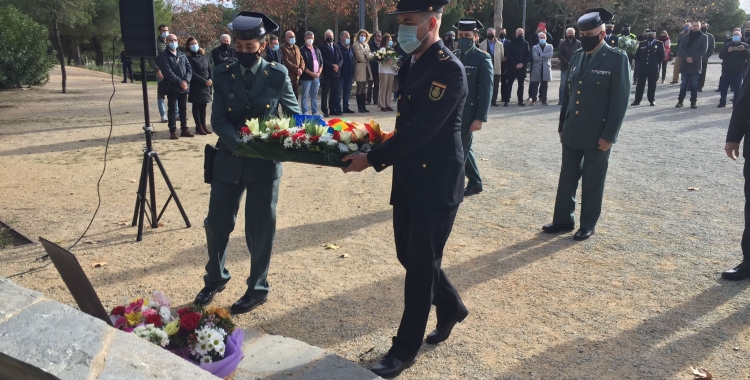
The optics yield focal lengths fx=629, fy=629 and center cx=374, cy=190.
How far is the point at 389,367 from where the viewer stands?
384 centimetres

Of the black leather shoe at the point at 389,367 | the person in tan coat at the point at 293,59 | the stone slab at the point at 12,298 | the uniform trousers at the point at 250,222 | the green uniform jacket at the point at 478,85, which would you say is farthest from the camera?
the person in tan coat at the point at 293,59

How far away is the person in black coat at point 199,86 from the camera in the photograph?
42.3ft

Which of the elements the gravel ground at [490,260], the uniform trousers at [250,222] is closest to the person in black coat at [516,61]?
the gravel ground at [490,260]

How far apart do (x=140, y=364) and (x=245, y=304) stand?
262 cm

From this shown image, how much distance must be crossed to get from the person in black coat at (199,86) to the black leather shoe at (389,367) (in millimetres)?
10001

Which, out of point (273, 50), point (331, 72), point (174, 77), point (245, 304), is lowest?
point (245, 304)

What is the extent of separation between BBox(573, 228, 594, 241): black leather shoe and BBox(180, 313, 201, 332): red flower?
4188mm

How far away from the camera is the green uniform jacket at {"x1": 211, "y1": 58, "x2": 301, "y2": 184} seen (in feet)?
15.2

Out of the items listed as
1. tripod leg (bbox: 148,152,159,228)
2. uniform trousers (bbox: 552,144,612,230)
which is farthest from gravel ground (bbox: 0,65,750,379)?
uniform trousers (bbox: 552,144,612,230)

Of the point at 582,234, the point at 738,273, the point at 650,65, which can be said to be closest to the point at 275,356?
the point at 582,234

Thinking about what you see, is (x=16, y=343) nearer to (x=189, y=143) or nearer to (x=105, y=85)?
(x=189, y=143)

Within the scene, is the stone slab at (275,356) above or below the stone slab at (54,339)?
below

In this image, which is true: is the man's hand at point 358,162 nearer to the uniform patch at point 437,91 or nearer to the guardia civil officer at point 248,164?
the uniform patch at point 437,91

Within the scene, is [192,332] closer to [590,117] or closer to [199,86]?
[590,117]
